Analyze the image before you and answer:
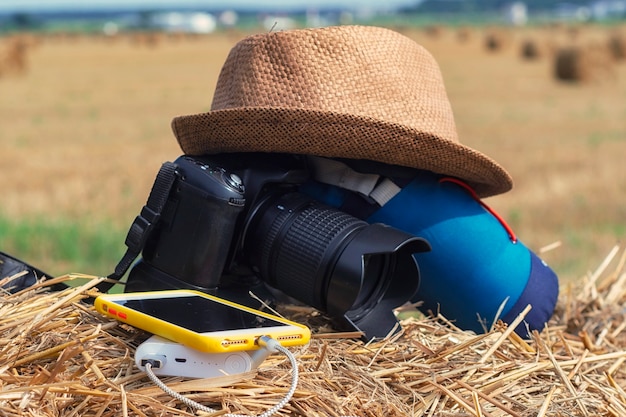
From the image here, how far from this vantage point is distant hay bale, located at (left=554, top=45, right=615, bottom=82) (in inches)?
627

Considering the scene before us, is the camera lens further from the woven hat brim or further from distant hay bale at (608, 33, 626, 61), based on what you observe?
distant hay bale at (608, 33, 626, 61)

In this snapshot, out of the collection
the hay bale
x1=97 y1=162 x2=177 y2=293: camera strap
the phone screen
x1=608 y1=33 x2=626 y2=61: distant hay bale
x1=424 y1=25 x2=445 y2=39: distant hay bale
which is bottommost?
x1=424 y1=25 x2=445 y2=39: distant hay bale

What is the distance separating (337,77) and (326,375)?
2.53 ft

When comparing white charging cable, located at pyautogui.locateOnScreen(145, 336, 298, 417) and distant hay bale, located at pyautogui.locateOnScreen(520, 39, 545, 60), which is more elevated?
white charging cable, located at pyautogui.locateOnScreen(145, 336, 298, 417)

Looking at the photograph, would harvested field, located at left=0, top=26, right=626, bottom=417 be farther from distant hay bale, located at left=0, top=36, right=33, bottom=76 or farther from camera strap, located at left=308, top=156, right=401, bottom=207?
distant hay bale, located at left=0, top=36, right=33, bottom=76

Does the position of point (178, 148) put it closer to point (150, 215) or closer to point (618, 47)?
point (150, 215)

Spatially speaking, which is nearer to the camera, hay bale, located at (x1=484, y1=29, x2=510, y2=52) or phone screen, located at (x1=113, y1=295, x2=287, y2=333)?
phone screen, located at (x1=113, y1=295, x2=287, y2=333)

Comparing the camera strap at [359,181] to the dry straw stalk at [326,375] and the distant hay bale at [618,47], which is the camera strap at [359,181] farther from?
the distant hay bale at [618,47]

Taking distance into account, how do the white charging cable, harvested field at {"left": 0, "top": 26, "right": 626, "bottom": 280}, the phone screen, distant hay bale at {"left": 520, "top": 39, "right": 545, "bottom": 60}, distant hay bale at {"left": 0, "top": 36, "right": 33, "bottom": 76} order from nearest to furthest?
the white charging cable, the phone screen, harvested field at {"left": 0, "top": 26, "right": 626, "bottom": 280}, distant hay bale at {"left": 0, "top": 36, "right": 33, "bottom": 76}, distant hay bale at {"left": 520, "top": 39, "right": 545, "bottom": 60}

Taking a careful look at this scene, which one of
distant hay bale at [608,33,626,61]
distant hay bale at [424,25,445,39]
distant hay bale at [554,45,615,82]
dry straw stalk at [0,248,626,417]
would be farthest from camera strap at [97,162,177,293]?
distant hay bale at [424,25,445,39]

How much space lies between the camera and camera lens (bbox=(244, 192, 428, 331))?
1.87m

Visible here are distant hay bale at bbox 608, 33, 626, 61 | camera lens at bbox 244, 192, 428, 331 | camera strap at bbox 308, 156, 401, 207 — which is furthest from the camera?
distant hay bale at bbox 608, 33, 626, 61

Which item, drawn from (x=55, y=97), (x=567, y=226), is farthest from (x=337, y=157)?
(x=55, y=97)

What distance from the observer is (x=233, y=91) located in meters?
2.21
